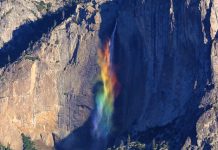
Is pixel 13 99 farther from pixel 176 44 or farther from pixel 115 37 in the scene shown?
pixel 176 44

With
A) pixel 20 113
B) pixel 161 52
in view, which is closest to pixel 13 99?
pixel 20 113

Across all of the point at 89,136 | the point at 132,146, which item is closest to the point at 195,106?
Answer: the point at 132,146

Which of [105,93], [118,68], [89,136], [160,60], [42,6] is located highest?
[42,6]

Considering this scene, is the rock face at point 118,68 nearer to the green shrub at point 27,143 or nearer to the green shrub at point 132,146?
the green shrub at point 27,143

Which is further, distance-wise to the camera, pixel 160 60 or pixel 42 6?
pixel 42 6

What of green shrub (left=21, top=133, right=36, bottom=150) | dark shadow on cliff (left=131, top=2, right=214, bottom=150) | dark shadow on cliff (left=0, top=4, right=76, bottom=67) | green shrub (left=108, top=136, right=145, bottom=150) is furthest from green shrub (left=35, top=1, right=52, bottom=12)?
dark shadow on cliff (left=131, top=2, right=214, bottom=150)

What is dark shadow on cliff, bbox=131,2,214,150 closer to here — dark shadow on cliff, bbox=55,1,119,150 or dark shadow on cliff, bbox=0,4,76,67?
dark shadow on cliff, bbox=55,1,119,150

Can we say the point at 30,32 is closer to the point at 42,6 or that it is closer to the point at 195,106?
the point at 42,6

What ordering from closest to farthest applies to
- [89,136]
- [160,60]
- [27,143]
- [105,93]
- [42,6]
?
[160,60]
[89,136]
[27,143]
[105,93]
[42,6]
